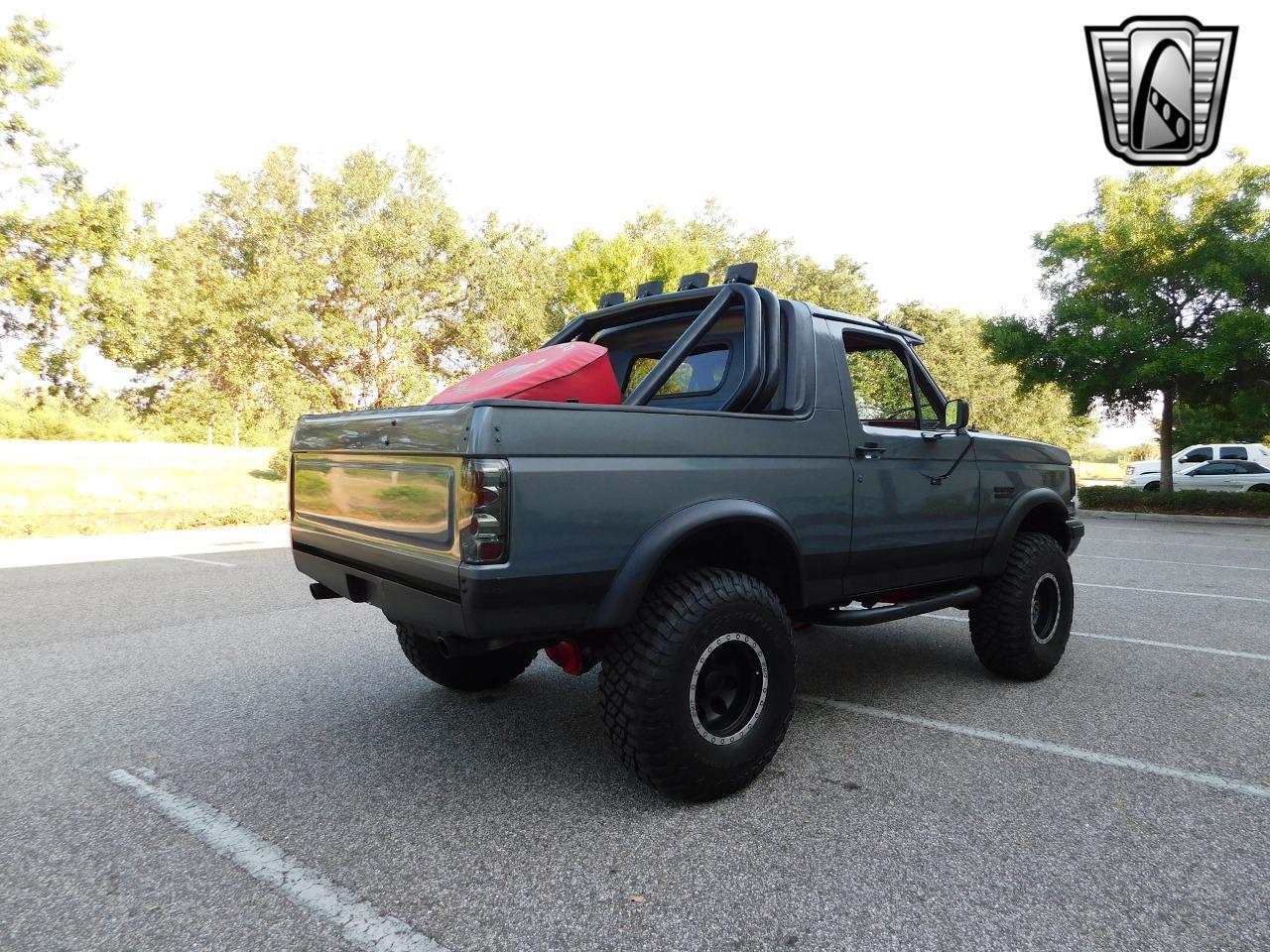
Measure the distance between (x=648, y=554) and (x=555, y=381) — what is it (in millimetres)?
867

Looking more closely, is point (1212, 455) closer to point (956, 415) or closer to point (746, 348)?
point (956, 415)

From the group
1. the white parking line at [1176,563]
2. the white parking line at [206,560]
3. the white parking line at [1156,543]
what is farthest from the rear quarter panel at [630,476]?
the white parking line at [1156,543]

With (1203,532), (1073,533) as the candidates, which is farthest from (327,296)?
(1203,532)

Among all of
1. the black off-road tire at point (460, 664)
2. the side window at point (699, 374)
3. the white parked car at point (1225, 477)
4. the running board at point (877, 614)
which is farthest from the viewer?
the white parked car at point (1225, 477)

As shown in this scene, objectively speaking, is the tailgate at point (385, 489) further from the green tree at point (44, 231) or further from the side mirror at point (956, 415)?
the green tree at point (44, 231)

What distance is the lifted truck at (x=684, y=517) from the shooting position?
8.24 ft

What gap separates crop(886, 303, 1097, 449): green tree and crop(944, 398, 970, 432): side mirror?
3568cm

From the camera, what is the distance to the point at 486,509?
2.41 m

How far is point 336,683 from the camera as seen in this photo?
4.42 m

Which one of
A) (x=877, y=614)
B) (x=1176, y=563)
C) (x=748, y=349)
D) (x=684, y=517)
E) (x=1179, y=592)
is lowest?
(x=1176, y=563)

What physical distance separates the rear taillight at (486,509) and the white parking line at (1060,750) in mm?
2392

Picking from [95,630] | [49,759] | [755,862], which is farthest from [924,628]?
[95,630]

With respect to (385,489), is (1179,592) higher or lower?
lower

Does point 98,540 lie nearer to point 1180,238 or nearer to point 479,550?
point 479,550
